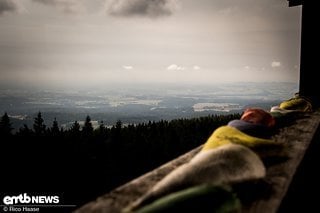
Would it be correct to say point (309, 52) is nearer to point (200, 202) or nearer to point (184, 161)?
point (184, 161)

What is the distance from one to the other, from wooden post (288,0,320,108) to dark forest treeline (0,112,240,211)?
162 inches

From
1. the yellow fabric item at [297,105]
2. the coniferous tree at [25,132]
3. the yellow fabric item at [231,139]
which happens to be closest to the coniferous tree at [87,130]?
the coniferous tree at [25,132]

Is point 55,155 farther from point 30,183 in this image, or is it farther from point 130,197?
point 130,197

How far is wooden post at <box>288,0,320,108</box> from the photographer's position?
6812 mm

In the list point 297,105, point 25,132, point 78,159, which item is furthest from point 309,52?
point 25,132

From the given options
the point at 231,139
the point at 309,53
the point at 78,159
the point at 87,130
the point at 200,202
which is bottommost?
the point at 78,159

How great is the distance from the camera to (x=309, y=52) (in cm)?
696

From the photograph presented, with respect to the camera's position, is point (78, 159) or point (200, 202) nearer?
point (200, 202)

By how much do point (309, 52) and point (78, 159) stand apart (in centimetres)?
573

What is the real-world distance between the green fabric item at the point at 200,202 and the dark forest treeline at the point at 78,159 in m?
2.55

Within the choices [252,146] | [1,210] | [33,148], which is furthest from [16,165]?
[252,146]

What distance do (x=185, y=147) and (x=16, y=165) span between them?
2354 millimetres

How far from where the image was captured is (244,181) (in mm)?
1719

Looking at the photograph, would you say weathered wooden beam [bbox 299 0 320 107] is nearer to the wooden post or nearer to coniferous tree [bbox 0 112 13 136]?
the wooden post
